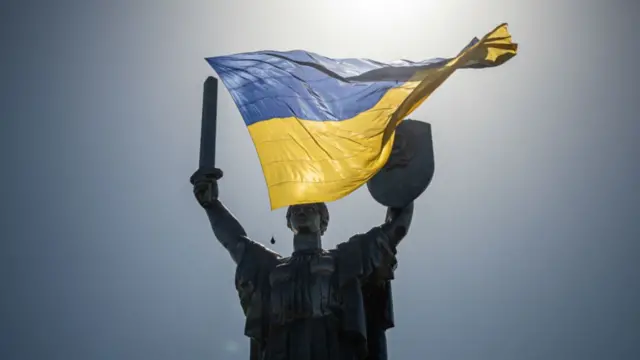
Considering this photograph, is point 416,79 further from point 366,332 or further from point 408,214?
point 366,332

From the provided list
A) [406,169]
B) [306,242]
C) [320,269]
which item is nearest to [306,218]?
[306,242]

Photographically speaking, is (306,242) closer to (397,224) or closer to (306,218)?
(306,218)

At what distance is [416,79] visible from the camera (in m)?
11.2

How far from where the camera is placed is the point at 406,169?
10875mm

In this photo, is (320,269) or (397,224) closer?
(320,269)

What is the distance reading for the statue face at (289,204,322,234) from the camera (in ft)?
35.0

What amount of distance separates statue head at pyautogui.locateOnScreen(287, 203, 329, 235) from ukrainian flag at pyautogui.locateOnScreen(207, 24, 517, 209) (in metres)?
0.60

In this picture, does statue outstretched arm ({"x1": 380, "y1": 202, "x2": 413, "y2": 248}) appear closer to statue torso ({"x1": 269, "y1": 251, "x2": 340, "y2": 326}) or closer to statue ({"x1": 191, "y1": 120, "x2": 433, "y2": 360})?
statue ({"x1": 191, "y1": 120, "x2": 433, "y2": 360})

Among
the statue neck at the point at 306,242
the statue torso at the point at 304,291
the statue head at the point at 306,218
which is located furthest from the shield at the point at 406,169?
the statue torso at the point at 304,291

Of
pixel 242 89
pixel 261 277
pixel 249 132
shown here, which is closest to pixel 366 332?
pixel 261 277

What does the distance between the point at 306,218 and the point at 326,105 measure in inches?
68.1

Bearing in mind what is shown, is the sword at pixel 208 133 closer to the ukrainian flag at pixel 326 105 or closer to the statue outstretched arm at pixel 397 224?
the ukrainian flag at pixel 326 105

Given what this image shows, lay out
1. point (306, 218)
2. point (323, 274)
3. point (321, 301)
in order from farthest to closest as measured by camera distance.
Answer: point (306, 218) < point (323, 274) < point (321, 301)

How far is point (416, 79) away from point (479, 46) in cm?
102
